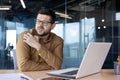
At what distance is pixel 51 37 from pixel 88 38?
4567 millimetres

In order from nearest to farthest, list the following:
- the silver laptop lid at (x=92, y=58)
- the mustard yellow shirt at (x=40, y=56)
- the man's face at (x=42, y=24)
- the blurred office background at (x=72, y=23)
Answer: the silver laptop lid at (x=92, y=58) → the mustard yellow shirt at (x=40, y=56) → the man's face at (x=42, y=24) → the blurred office background at (x=72, y=23)

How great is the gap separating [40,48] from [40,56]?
0.11 metres

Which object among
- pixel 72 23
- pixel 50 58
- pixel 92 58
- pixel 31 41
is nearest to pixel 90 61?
pixel 92 58

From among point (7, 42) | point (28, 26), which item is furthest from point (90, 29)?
point (7, 42)

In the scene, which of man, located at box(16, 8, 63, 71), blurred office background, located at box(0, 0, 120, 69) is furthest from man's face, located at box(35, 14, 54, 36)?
blurred office background, located at box(0, 0, 120, 69)

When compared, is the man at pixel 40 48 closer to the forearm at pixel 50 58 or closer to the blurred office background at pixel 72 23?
the forearm at pixel 50 58

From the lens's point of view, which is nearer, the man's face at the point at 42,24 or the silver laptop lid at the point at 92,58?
the silver laptop lid at the point at 92,58

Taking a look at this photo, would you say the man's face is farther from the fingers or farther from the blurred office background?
the blurred office background

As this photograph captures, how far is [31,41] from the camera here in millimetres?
2088

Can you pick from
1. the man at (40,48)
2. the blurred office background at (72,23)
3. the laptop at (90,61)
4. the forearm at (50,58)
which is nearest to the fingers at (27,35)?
the man at (40,48)

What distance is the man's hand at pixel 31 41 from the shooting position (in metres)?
2.06

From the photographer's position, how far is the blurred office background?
21.2ft

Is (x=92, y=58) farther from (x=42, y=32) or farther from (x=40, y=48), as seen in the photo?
(x=42, y=32)

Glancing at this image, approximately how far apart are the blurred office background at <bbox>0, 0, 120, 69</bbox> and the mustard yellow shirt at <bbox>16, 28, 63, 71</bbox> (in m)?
4.29
